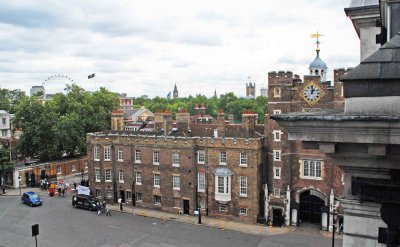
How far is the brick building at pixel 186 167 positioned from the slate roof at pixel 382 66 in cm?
3051

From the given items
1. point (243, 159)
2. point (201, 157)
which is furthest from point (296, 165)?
point (201, 157)

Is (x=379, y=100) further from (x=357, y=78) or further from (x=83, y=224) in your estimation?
(x=83, y=224)

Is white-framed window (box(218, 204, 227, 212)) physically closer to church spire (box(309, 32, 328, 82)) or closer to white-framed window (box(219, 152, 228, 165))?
white-framed window (box(219, 152, 228, 165))

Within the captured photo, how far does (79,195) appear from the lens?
1660 inches

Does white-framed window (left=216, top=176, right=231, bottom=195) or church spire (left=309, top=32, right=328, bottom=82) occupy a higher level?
church spire (left=309, top=32, right=328, bottom=82)

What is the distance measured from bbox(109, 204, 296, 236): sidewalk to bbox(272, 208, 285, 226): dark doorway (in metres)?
0.80

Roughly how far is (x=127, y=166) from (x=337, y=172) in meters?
22.0

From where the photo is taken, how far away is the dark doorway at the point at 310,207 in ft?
115

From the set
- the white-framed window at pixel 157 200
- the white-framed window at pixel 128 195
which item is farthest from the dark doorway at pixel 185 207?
the white-framed window at pixel 128 195

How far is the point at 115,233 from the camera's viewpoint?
33.4m

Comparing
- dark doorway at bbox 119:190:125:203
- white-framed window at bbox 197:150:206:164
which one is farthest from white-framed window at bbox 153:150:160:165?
dark doorway at bbox 119:190:125:203

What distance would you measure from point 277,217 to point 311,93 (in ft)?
39.2

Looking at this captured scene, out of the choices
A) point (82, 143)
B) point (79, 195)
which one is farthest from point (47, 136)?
point (79, 195)

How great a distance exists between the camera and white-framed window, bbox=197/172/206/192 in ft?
126
